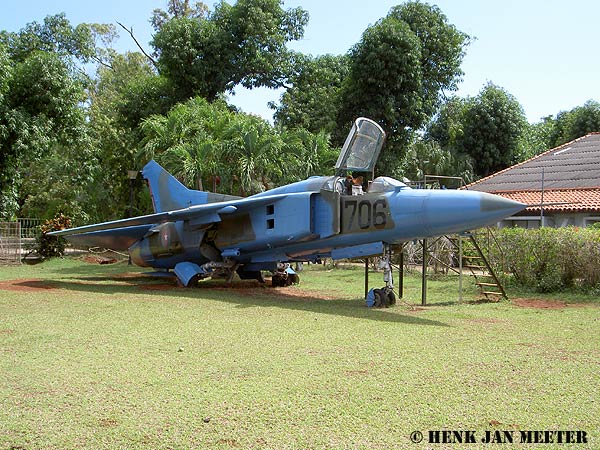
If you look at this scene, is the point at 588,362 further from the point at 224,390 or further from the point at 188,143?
the point at 188,143

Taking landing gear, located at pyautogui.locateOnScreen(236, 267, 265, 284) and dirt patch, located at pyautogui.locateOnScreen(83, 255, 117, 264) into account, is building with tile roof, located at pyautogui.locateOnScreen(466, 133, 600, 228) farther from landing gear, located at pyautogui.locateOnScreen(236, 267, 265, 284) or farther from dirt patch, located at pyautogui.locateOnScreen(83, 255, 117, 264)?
dirt patch, located at pyautogui.locateOnScreen(83, 255, 117, 264)

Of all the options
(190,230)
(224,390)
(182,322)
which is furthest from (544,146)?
(224,390)

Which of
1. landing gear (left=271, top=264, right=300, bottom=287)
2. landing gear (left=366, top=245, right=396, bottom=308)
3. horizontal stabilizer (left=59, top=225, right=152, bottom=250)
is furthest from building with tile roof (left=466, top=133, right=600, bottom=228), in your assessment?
horizontal stabilizer (left=59, top=225, right=152, bottom=250)

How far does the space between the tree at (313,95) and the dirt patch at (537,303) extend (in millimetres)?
→ 22369

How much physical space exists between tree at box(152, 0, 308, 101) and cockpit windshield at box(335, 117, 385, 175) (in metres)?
23.1

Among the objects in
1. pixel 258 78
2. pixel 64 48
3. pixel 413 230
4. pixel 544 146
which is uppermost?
pixel 64 48

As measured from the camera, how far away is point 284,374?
636 cm

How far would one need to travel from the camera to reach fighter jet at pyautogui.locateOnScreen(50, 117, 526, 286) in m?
11.5

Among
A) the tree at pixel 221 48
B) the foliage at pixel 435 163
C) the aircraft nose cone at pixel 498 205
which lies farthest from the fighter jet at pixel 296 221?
the foliage at pixel 435 163

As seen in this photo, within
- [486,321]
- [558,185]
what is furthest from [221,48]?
[486,321]

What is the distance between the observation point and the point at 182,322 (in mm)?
9859

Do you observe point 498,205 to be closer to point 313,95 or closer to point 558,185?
point 558,185

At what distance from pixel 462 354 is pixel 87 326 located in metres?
5.68

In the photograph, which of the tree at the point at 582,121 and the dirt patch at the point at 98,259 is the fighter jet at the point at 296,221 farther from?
the tree at the point at 582,121
